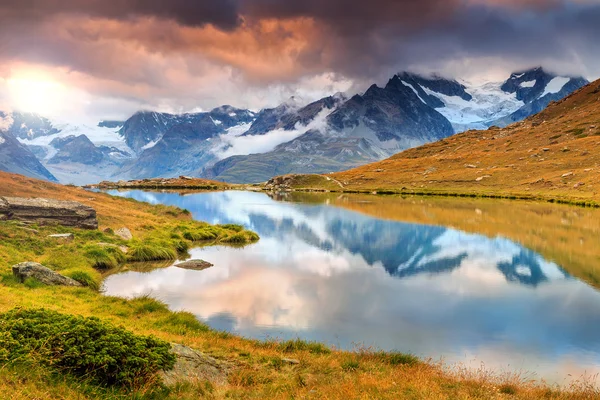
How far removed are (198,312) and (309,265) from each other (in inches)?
740

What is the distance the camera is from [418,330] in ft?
85.7

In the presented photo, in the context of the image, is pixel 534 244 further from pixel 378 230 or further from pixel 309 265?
pixel 309 265

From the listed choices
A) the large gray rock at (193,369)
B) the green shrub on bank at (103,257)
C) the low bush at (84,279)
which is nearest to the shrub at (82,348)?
the large gray rock at (193,369)

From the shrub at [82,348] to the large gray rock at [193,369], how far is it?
0.39 meters

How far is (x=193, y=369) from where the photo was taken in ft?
50.4

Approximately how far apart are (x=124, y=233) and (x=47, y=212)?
8136mm

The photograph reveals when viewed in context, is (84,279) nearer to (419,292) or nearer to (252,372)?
(252,372)

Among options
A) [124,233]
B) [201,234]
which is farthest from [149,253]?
[201,234]

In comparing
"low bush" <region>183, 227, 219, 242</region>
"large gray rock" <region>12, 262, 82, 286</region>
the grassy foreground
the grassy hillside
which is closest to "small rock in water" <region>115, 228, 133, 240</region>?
"low bush" <region>183, 227, 219, 242</region>

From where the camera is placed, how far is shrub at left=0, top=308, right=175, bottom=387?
12.4 meters

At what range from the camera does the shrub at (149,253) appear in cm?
4408

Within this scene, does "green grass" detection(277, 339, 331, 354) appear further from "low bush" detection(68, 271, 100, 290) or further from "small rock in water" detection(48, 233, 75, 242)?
"small rock in water" detection(48, 233, 75, 242)

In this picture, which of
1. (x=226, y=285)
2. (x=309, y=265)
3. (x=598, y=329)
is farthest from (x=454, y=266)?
(x=226, y=285)

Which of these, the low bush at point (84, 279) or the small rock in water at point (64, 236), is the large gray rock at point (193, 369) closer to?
the low bush at point (84, 279)
